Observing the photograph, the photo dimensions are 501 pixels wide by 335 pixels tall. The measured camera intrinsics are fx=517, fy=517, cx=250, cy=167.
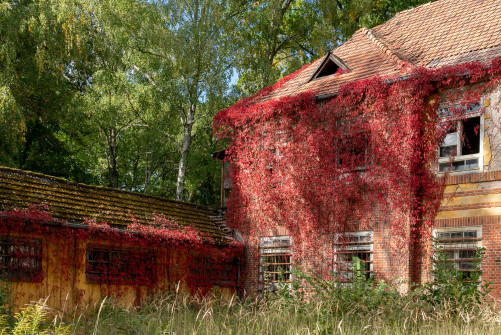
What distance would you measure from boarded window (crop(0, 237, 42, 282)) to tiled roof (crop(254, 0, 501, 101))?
28.6ft

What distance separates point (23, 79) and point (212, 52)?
877cm

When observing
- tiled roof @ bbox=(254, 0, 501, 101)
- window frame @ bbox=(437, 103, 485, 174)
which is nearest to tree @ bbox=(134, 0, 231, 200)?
tiled roof @ bbox=(254, 0, 501, 101)

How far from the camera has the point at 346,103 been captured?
14234 millimetres

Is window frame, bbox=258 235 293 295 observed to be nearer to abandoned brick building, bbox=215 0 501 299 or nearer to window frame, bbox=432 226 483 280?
abandoned brick building, bbox=215 0 501 299

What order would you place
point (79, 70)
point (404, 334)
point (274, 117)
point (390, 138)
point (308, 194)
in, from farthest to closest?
1. point (79, 70)
2. point (274, 117)
3. point (308, 194)
4. point (390, 138)
5. point (404, 334)

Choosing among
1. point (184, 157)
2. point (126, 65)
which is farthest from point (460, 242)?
point (126, 65)

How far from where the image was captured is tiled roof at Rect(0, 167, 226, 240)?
40.2 feet


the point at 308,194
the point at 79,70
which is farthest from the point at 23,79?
the point at 308,194

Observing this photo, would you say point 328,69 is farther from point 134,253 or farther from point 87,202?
point 87,202

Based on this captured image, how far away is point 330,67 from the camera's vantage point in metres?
16.3

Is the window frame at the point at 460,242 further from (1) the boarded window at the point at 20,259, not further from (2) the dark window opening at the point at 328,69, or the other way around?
(1) the boarded window at the point at 20,259

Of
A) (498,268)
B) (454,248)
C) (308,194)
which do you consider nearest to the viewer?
(498,268)

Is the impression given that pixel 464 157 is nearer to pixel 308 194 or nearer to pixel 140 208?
pixel 308 194

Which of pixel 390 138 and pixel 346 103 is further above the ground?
pixel 346 103
